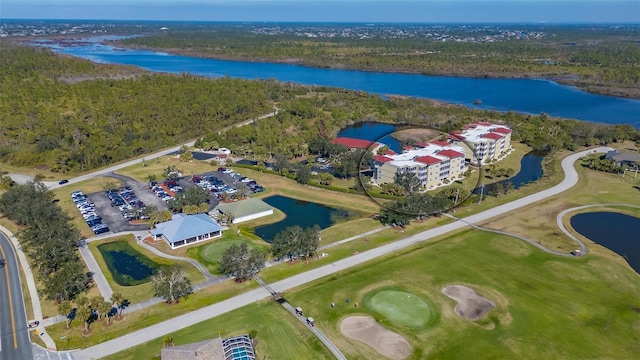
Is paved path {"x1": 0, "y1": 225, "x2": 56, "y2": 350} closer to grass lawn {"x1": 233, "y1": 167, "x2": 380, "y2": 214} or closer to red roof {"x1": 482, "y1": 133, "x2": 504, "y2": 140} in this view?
grass lawn {"x1": 233, "y1": 167, "x2": 380, "y2": 214}

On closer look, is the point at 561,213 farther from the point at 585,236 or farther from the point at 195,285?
the point at 195,285

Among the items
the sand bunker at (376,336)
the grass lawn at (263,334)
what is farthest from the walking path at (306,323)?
the sand bunker at (376,336)

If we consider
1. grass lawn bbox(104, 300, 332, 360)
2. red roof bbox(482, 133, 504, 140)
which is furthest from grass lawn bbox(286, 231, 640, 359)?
red roof bbox(482, 133, 504, 140)

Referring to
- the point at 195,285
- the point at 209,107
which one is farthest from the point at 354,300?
the point at 209,107

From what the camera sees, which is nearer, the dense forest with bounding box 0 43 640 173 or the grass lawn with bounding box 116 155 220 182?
the grass lawn with bounding box 116 155 220 182

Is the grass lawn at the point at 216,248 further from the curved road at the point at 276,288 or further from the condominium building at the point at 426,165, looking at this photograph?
the condominium building at the point at 426,165
